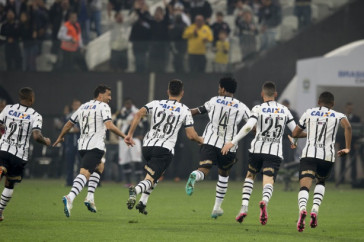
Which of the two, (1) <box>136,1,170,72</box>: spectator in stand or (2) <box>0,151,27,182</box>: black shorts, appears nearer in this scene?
(2) <box>0,151,27,182</box>: black shorts

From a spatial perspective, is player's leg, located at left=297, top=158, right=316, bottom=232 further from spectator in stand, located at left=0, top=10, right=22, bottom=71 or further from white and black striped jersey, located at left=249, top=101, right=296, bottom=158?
spectator in stand, located at left=0, top=10, right=22, bottom=71

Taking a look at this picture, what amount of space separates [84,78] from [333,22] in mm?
8346

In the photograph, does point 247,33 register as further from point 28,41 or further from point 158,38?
point 28,41

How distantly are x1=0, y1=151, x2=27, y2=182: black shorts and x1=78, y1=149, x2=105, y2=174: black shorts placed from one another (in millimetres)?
1421

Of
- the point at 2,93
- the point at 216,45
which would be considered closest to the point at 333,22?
the point at 216,45

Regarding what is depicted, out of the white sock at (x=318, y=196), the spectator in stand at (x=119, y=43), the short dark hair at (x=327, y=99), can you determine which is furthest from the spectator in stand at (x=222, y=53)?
the white sock at (x=318, y=196)

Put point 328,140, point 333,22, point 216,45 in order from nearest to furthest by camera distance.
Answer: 1. point 328,140
2. point 216,45
3. point 333,22

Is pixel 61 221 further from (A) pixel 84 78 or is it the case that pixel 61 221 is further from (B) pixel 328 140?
(A) pixel 84 78

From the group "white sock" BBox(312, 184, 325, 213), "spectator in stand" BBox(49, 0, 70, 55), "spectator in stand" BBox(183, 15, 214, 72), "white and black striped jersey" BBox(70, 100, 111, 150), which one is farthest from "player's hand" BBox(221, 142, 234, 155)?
"spectator in stand" BBox(49, 0, 70, 55)

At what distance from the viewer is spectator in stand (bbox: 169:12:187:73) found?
1110 inches

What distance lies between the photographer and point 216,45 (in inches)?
1107

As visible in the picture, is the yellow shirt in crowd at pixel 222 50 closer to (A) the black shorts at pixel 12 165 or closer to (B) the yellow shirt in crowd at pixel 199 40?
(B) the yellow shirt in crowd at pixel 199 40

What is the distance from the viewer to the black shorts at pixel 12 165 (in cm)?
1458

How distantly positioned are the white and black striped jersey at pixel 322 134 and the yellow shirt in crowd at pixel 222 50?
13949 mm
